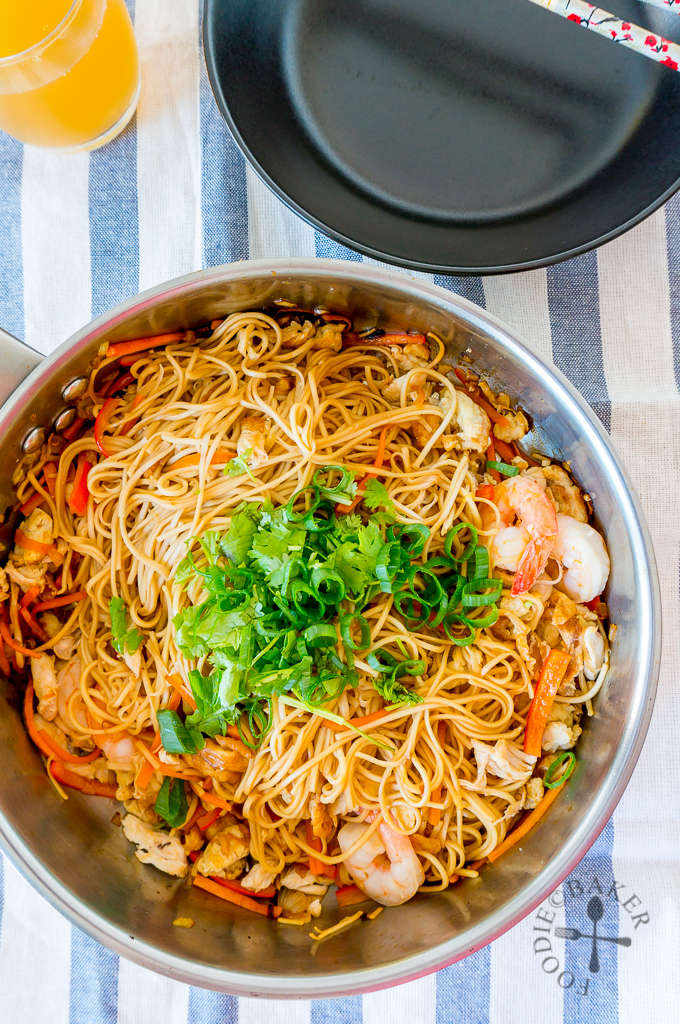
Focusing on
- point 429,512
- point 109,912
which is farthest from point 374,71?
point 109,912

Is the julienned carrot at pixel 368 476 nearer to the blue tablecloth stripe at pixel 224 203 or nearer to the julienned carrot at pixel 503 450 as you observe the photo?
the julienned carrot at pixel 503 450

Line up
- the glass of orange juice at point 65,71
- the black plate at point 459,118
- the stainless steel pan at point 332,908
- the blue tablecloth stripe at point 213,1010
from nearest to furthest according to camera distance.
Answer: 1. the stainless steel pan at point 332,908
2. the glass of orange juice at point 65,71
3. the black plate at point 459,118
4. the blue tablecloth stripe at point 213,1010

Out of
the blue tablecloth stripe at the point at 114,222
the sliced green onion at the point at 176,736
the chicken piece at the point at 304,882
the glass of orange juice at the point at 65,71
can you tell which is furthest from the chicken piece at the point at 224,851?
the glass of orange juice at the point at 65,71

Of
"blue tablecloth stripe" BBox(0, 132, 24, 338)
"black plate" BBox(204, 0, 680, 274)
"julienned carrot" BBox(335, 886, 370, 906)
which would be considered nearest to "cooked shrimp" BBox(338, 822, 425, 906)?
"julienned carrot" BBox(335, 886, 370, 906)

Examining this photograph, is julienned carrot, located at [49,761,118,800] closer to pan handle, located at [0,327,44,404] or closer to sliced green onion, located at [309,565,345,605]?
sliced green onion, located at [309,565,345,605]

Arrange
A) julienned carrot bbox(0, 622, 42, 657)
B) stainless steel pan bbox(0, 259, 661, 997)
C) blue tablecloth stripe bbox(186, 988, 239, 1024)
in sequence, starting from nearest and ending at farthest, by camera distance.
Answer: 1. stainless steel pan bbox(0, 259, 661, 997)
2. julienned carrot bbox(0, 622, 42, 657)
3. blue tablecloth stripe bbox(186, 988, 239, 1024)

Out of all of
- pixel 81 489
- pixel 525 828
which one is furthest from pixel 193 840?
pixel 81 489
